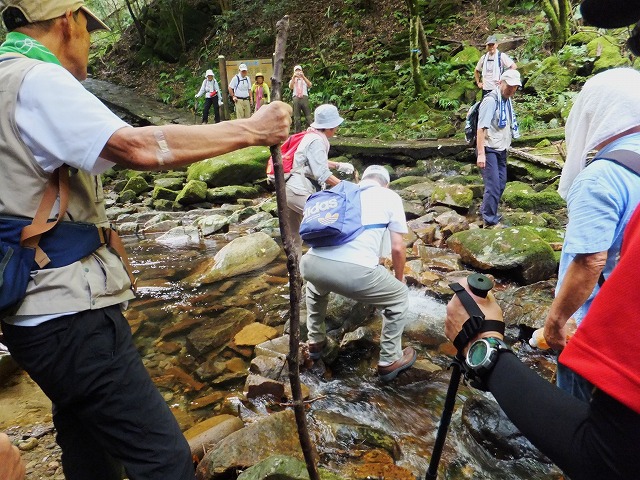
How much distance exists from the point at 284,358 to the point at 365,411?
88cm

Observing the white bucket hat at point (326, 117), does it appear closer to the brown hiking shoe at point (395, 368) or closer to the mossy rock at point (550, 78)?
the brown hiking shoe at point (395, 368)

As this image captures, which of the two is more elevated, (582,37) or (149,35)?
(149,35)

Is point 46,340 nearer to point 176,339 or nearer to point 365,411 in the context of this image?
point 365,411

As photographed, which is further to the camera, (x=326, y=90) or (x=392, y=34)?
(x=392, y=34)

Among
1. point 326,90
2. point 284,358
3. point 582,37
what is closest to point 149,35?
point 326,90

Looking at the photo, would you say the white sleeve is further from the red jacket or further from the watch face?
the red jacket

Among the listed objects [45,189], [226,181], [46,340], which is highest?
[45,189]

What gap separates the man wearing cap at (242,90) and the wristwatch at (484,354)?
1404 centimetres

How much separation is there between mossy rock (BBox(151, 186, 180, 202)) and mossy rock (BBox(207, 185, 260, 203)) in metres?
1.02

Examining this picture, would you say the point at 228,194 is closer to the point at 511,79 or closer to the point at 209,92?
the point at 209,92

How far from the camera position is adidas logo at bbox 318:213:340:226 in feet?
11.6

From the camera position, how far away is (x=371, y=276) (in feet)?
11.7

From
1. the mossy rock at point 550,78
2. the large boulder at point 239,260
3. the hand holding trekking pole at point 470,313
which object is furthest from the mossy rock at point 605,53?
the hand holding trekking pole at point 470,313

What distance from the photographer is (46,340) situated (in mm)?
1499
